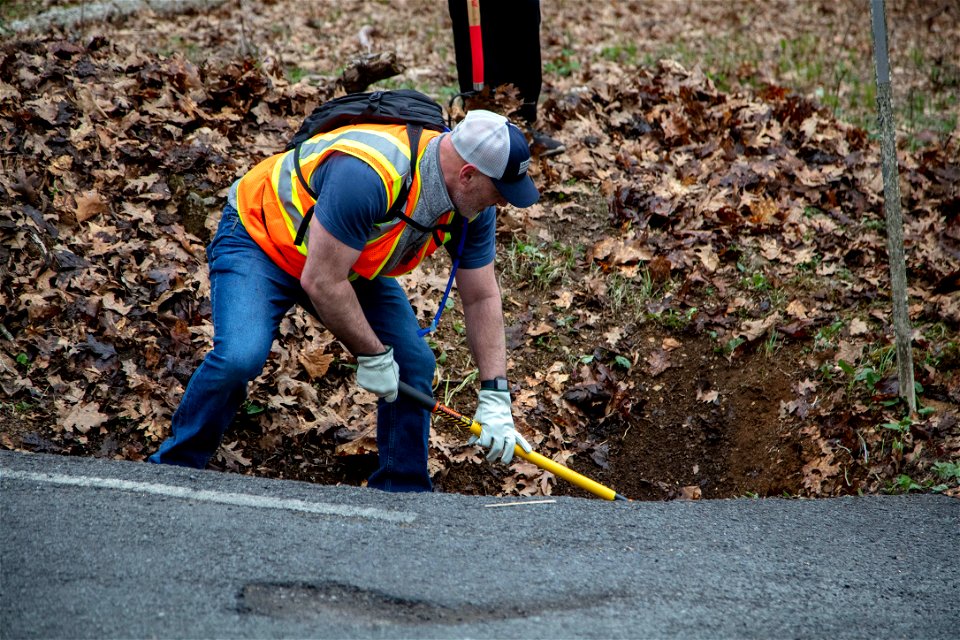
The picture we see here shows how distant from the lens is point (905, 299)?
475cm

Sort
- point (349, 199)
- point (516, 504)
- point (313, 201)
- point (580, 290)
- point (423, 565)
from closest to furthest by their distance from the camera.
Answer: point (423, 565)
point (349, 199)
point (313, 201)
point (516, 504)
point (580, 290)

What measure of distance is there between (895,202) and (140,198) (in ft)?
16.2

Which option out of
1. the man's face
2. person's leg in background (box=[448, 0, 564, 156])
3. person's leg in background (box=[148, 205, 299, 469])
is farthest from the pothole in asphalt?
person's leg in background (box=[448, 0, 564, 156])

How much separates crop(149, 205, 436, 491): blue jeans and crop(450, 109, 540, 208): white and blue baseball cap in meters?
0.91

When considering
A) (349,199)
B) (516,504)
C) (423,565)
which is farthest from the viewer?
(516,504)

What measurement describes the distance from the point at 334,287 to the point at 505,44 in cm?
417

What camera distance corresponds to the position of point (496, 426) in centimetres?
396

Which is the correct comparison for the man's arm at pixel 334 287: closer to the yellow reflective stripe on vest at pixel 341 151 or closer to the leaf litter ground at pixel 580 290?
the yellow reflective stripe on vest at pixel 341 151

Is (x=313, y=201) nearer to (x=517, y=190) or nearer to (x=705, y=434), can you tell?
(x=517, y=190)

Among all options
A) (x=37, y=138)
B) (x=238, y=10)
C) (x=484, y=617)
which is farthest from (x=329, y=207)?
(x=238, y=10)

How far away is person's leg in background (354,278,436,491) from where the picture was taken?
4.00 metres

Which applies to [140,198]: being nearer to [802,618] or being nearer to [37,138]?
[37,138]

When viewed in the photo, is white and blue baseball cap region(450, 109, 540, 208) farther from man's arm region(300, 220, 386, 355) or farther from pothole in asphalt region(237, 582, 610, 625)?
pothole in asphalt region(237, 582, 610, 625)

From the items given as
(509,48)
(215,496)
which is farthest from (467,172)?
(509,48)
